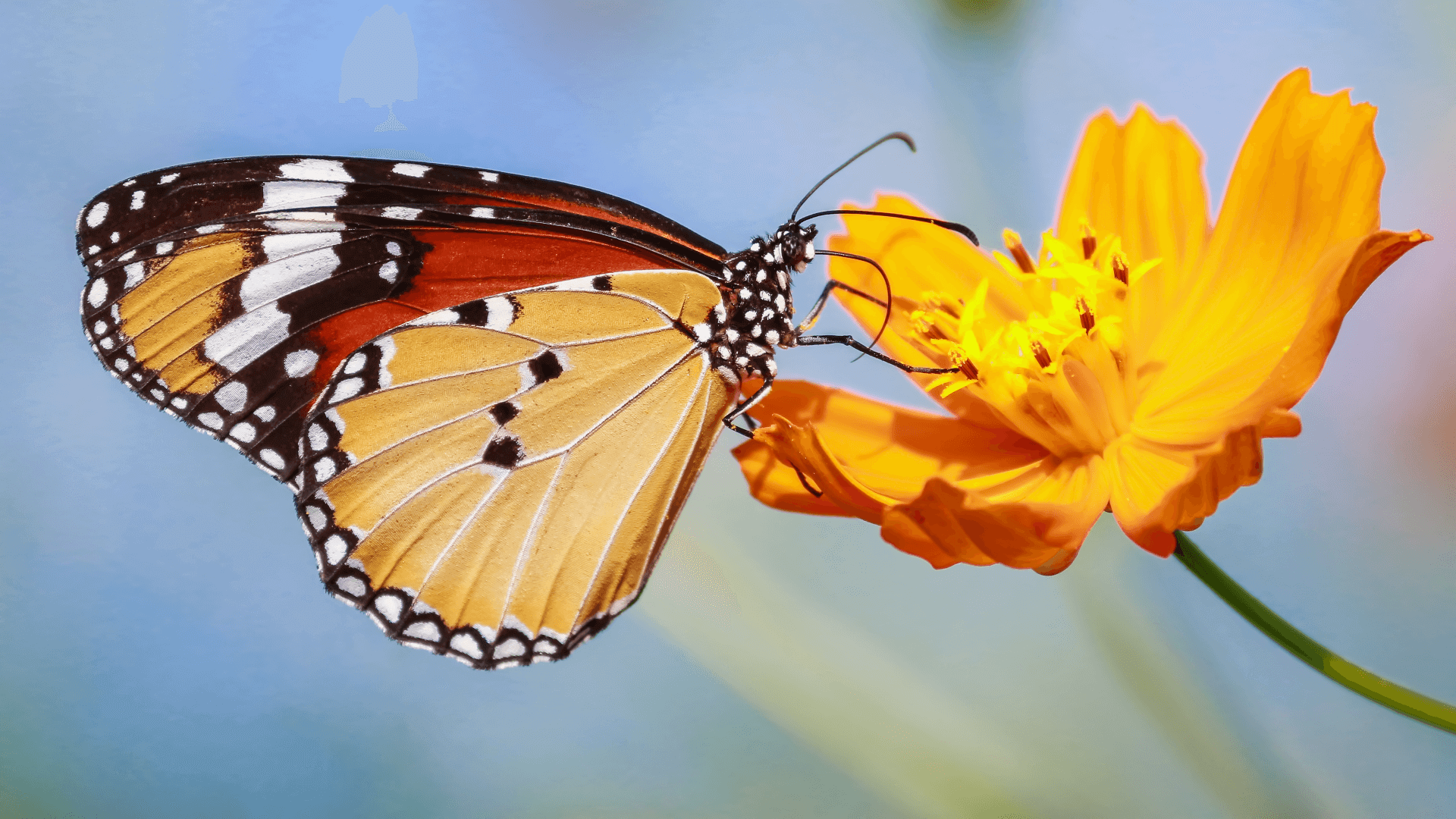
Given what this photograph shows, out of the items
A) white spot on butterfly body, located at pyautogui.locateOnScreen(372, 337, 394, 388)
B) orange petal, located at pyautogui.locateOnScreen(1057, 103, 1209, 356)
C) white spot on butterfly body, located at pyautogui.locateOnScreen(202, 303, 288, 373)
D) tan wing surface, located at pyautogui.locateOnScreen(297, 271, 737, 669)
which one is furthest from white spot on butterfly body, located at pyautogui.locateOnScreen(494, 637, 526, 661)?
orange petal, located at pyautogui.locateOnScreen(1057, 103, 1209, 356)

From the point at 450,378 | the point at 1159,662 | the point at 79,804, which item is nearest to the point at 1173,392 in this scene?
the point at 1159,662

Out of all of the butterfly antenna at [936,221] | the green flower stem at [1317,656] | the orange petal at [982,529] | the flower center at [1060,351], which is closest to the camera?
the green flower stem at [1317,656]

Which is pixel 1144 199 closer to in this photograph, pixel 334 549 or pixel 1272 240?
pixel 1272 240

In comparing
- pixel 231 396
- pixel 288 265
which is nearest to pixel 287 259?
pixel 288 265

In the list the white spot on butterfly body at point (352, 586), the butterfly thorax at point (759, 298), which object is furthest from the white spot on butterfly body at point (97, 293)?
the butterfly thorax at point (759, 298)

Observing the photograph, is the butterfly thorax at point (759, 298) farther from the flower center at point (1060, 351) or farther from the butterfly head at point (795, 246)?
the flower center at point (1060, 351)

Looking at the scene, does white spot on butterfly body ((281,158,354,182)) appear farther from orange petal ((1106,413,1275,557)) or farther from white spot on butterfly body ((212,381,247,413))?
orange petal ((1106,413,1275,557))
